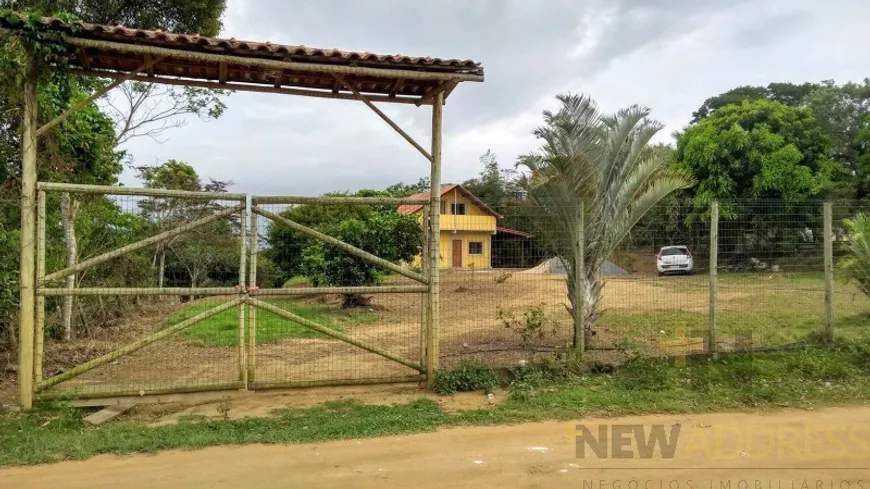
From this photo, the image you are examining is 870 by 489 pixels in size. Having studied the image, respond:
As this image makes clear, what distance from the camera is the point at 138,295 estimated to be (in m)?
5.68

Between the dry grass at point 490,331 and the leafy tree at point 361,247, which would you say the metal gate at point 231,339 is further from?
the leafy tree at point 361,247

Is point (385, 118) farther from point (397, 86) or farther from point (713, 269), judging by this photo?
point (713, 269)

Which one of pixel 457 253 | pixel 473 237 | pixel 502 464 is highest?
A: pixel 473 237

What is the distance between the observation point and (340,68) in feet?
19.3

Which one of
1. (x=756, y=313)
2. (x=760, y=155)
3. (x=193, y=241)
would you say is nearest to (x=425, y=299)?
(x=193, y=241)

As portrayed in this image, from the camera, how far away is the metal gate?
5.49m

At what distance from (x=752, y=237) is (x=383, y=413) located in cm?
595

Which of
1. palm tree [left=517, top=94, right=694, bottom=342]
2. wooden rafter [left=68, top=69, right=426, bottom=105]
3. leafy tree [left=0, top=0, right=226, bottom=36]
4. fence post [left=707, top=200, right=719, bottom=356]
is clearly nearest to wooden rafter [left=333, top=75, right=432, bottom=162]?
wooden rafter [left=68, top=69, right=426, bottom=105]

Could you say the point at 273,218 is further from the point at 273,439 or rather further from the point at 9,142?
the point at 9,142

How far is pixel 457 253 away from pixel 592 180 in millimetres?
2875

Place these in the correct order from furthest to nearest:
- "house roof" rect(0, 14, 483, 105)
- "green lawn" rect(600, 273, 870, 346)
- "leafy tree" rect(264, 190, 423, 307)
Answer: "leafy tree" rect(264, 190, 423, 307)
"green lawn" rect(600, 273, 870, 346)
"house roof" rect(0, 14, 483, 105)

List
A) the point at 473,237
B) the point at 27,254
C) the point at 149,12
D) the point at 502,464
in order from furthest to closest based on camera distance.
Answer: the point at 149,12 < the point at 473,237 < the point at 27,254 < the point at 502,464

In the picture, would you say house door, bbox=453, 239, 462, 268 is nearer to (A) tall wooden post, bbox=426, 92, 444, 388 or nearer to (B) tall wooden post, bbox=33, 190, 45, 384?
(A) tall wooden post, bbox=426, 92, 444, 388

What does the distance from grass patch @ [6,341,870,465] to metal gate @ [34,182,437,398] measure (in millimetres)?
595
